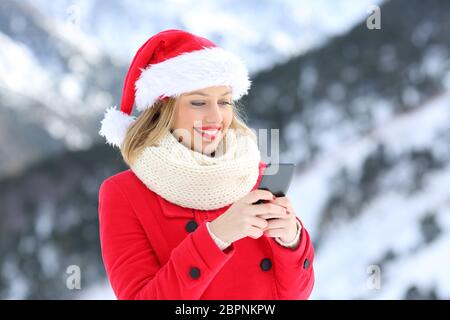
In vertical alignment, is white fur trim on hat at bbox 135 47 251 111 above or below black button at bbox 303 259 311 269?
above

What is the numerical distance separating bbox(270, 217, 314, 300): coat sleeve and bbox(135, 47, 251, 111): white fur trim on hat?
23 centimetres

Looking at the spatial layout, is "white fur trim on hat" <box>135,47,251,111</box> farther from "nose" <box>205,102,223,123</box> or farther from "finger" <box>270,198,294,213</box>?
"finger" <box>270,198,294,213</box>

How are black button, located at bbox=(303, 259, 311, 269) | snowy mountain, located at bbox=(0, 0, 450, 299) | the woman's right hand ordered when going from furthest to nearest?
snowy mountain, located at bbox=(0, 0, 450, 299), black button, located at bbox=(303, 259, 311, 269), the woman's right hand

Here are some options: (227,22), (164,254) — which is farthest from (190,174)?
(227,22)

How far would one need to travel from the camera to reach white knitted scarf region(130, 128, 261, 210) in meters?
0.81

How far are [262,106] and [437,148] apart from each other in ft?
2.75

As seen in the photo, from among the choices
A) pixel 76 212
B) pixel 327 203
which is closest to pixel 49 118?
pixel 76 212

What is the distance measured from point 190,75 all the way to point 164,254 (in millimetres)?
251

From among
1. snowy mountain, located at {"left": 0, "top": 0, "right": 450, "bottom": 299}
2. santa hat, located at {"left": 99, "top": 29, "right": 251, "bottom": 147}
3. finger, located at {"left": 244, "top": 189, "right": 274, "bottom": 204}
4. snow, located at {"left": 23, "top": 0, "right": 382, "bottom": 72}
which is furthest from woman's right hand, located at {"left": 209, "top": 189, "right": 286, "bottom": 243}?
snow, located at {"left": 23, "top": 0, "right": 382, "bottom": 72}

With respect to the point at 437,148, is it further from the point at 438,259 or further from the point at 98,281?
the point at 98,281

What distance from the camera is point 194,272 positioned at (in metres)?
0.69

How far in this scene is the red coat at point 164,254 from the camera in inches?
29.7

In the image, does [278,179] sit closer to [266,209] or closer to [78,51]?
[266,209]

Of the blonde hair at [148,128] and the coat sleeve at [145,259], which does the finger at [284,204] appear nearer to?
the coat sleeve at [145,259]
